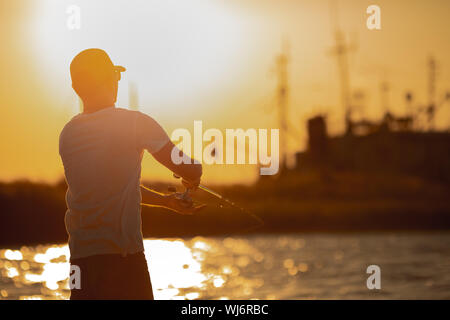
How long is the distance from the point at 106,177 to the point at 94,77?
0.54 m

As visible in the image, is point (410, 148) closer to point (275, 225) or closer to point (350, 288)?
point (275, 225)

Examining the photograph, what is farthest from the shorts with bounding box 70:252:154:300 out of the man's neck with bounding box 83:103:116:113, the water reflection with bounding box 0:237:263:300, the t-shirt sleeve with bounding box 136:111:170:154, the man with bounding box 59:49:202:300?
the water reflection with bounding box 0:237:263:300

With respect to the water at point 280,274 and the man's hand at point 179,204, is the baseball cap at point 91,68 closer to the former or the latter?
the man's hand at point 179,204

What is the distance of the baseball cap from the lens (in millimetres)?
3744

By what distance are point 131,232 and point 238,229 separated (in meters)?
2.00

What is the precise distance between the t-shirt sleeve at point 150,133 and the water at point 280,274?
37.3 feet

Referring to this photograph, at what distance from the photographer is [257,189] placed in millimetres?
67812

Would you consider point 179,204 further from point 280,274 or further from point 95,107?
point 280,274

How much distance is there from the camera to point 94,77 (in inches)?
148

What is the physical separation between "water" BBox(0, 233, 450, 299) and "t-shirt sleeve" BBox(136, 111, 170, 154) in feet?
37.3

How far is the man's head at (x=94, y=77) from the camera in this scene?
3.75 meters

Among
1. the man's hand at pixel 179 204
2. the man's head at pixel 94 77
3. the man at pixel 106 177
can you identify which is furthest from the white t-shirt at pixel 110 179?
the man's hand at pixel 179 204

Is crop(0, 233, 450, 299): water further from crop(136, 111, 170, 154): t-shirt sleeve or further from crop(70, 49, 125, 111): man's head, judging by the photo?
crop(136, 111, 170, 154): t-shirt sleeve

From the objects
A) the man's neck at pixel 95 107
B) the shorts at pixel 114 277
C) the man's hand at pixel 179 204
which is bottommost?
the shorts at pixel 114 277
